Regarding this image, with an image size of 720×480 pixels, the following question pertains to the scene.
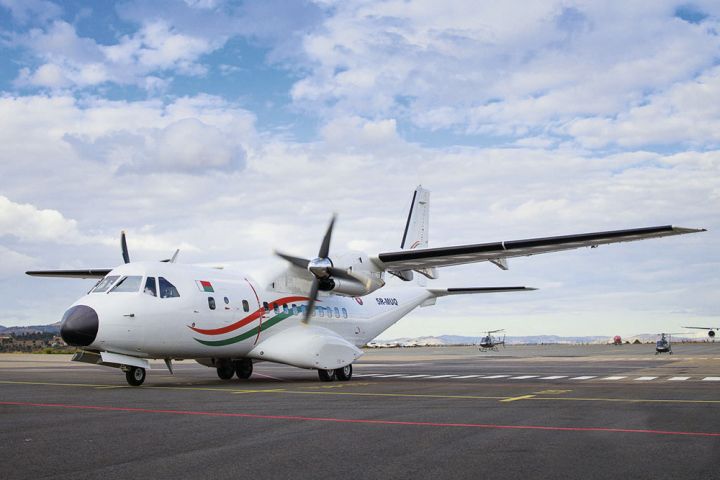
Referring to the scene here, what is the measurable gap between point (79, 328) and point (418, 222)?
637 inches

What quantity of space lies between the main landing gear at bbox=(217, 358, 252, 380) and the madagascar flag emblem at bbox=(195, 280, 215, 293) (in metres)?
3.80

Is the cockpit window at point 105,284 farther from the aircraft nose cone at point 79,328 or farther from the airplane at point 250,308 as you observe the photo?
the aircraft nose cone at point 79,328

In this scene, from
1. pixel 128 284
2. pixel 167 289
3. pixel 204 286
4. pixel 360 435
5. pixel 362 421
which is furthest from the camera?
pixel 204 286

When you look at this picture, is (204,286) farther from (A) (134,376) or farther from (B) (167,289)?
(A) (134,376)

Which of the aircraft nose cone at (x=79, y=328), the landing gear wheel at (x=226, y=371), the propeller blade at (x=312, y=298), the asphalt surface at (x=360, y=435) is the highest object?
the propeller blade at (x=312, y=298)

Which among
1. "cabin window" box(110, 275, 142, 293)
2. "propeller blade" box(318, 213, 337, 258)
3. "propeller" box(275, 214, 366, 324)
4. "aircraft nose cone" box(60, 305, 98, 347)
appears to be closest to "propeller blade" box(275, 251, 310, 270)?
"propeller" box(275, 214, 366, 324)

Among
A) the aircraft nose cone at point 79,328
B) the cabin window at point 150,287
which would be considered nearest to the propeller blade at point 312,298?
the cabin window at point 150,287

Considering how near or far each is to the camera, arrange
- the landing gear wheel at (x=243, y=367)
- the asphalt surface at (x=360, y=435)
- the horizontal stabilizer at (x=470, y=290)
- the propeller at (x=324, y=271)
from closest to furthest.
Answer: the asphalt surface at (x=360, y=435) < the propeller at (x=324, y=271) < the landing gear wheel at (x=243, y=367) < the horizontal stabilizer at (x=470, y=290)

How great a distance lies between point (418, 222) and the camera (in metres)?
29.1

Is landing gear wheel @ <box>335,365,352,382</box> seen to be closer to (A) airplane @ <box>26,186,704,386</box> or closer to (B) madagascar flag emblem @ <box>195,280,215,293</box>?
(A) airplane @ <box>26,186,704,386</box>

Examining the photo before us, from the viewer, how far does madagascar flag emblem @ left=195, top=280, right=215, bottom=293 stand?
1886 centimetres

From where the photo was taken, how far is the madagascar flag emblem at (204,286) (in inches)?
742

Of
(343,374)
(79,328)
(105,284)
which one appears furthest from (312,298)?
(79,328)

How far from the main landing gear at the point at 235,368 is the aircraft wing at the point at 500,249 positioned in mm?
5542
